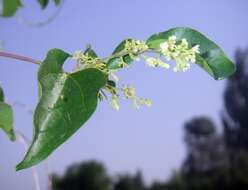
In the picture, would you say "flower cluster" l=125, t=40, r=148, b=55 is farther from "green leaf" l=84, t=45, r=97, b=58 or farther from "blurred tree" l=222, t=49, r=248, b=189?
"blurred tree" l=222, t=49, r=248, b=189

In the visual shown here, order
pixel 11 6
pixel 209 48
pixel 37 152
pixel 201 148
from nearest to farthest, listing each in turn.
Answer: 1. pixel 37 152
2. pixel 209 48
3. pixel 11 6
4. pixel 201 148

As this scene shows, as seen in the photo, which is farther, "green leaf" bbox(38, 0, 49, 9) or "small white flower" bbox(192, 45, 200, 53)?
"green leaf" bbox(38, 0, 49, 9)

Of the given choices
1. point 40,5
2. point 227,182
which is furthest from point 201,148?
point 40,5

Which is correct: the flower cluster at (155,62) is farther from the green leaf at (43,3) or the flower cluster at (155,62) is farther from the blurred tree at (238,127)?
the blurred tree at (238,127)

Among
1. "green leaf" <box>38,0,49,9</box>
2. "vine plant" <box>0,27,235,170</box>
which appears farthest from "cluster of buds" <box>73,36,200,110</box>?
"green leaf" <box>38,0,49,9</box>

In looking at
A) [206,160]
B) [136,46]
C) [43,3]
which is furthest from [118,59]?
[206,160]

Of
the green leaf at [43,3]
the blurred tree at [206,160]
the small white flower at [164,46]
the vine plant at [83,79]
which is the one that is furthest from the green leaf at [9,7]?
the blurred tree at [206,160]

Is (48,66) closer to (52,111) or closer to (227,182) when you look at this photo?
(52,111)
